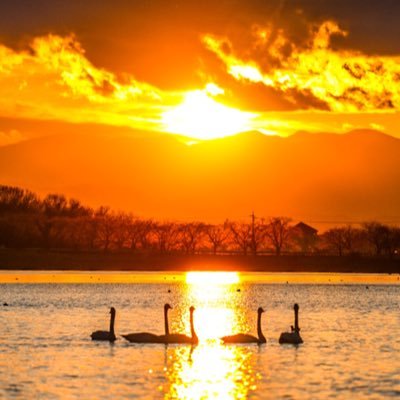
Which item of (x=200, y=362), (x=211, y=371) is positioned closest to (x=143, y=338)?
(x=200, y=362)

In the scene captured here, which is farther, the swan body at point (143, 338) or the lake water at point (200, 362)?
the swan body at point (143, 338)

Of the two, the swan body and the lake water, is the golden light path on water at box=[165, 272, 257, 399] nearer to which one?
the lake water

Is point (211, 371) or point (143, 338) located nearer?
point (211, 371)

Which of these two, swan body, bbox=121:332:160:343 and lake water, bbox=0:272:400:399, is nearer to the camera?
lake water, bbox=0:272:400:399

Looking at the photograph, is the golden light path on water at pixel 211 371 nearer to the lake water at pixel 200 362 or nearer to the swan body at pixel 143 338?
the lake water at pixel 200 362

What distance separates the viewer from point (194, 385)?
133 feet

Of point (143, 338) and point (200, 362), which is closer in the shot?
point (200, 362)

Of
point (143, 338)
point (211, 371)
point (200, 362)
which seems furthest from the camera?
point (143, 338)

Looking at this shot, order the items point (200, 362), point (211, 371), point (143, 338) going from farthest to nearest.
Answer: point (143, 338) < point (200, 362) < point (211, 371)

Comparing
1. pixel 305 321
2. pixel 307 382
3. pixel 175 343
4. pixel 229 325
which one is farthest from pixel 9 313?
pixel 307 382

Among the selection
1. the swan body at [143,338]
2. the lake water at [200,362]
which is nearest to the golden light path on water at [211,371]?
the lake water at [200,362]

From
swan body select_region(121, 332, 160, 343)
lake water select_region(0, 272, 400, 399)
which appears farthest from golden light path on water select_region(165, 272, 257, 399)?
swan body select_region(121, 332, 160, 343)

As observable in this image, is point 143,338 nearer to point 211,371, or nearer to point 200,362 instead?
point 200,362

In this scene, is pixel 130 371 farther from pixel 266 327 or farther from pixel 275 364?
pixel 266 327
